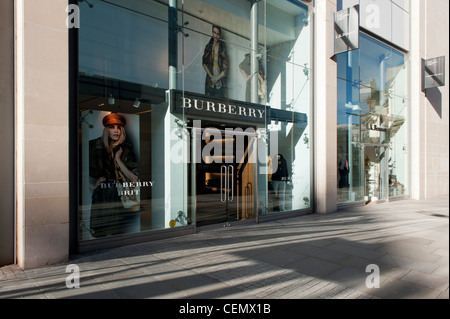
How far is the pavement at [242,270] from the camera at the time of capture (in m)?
3.83

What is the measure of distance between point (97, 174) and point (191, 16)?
13.9ft

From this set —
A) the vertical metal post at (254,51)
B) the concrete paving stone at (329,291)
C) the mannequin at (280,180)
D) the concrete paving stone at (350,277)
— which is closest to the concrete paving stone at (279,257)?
the concrete paving stone at (350,277)

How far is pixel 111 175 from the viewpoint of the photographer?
6.20 metres

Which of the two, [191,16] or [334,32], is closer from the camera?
[191,16]

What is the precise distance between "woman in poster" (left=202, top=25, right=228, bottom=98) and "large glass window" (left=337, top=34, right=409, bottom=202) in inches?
180

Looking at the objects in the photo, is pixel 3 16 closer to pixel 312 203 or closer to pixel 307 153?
pixel 307 153

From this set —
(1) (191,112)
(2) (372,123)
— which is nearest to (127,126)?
(1) (191,112)

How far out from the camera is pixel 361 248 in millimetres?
5832

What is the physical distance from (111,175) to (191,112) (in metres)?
2.27

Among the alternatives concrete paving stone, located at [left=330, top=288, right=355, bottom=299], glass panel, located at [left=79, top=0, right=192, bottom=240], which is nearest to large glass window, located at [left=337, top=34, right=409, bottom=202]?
glass panel, located at [left=79, top=0, right=192, bottom=240]

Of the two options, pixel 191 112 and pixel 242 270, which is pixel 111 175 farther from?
pixel 242 270

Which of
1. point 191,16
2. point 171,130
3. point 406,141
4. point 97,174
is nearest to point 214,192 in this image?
point 171,130
